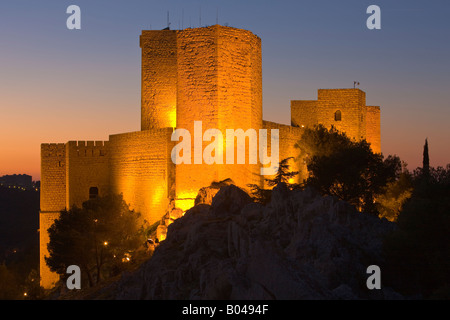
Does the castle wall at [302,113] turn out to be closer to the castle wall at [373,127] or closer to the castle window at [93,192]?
the castle wall at [373,127]

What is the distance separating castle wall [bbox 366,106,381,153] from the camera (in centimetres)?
3731

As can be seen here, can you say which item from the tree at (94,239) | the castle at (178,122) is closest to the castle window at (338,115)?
the castle at (178,122)

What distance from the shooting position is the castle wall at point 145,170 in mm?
24438

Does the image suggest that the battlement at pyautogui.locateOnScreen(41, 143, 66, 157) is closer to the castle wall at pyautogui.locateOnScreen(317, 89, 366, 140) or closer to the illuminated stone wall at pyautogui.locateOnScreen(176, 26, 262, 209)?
the illuminated stone wall at pyautogui.locateOnScreen(176, 26, 262, 209)

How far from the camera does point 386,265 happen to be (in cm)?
1356

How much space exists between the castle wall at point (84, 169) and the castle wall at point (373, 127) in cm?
1680

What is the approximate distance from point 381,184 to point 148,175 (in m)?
9.24

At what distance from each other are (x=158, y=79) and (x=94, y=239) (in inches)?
316

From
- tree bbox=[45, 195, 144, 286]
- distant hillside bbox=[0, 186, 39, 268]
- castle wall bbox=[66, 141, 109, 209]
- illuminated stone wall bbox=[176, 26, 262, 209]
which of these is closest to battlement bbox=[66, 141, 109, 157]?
castle wall bbox=[66, 141, 109, 209]

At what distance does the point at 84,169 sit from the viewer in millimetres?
28312

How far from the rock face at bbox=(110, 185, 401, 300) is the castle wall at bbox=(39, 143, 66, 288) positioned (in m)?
13.4

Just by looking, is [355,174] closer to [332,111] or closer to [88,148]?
[332,111]

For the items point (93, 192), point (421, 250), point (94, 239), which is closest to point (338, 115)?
point (93, 192)
